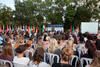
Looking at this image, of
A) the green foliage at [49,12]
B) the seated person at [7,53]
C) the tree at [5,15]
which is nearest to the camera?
the seated person at [7,53]

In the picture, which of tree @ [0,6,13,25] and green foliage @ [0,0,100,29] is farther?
tree @ [0,6,13,25]

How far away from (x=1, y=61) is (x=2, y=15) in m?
24.5

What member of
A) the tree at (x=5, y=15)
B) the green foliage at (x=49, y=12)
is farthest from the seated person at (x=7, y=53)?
the tree at (x=5, y=15)

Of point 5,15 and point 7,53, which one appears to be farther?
point 5,15

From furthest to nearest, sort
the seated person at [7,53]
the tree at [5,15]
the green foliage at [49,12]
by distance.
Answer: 1. the tree at [5,15]
2. the green foliage at [49,12]
3. the seated person at [7,53]

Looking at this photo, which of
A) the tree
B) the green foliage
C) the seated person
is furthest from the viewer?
the tree

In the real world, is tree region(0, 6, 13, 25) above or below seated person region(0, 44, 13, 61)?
above

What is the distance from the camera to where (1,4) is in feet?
84.5

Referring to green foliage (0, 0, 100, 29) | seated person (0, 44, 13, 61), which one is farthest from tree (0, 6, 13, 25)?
seated person (0, 44, 13, 61)

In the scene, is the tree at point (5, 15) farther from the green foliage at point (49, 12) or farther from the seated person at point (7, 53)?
the seated person at point (7, 53)

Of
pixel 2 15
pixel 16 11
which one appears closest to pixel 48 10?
pixel 16 11

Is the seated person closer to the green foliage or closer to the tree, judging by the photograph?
the green foliage

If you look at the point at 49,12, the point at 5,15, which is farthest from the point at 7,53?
Result: the point at 5,15

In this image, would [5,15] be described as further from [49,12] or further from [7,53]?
[7,53]
